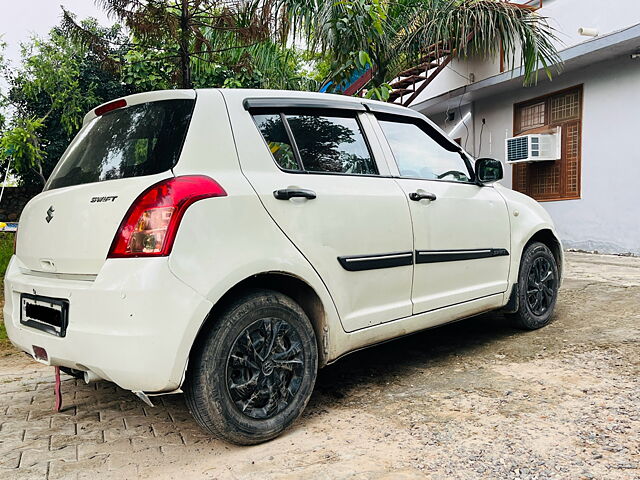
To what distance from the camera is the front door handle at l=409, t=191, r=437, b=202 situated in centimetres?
322

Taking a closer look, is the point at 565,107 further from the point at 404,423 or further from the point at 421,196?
the point at 404,423

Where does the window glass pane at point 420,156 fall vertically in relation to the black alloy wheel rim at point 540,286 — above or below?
above

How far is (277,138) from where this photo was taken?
9.17 ft

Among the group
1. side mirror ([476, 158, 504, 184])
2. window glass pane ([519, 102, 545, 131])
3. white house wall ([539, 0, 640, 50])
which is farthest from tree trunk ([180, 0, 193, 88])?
window glass pane ([519, 102, 545, 131])

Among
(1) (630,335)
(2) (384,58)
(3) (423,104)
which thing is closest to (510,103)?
(3) (423,104)

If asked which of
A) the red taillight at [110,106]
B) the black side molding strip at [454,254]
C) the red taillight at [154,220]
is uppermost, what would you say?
the red taillight at [110,106]

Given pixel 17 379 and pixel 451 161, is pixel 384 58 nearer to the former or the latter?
pixel 451 161

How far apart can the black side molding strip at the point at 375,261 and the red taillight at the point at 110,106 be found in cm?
137

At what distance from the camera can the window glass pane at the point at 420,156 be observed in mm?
3382

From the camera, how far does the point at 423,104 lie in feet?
42.1

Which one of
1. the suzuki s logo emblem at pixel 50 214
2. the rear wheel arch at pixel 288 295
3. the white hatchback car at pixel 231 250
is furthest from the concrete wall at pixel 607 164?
the suzuki s logo emblem at pixel 50 214

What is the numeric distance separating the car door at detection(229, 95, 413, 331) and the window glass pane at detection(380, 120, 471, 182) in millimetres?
196

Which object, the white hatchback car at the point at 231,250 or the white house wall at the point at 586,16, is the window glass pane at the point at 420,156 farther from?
the white house wall at the point at 586,16

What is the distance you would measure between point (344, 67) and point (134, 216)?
5026mm
